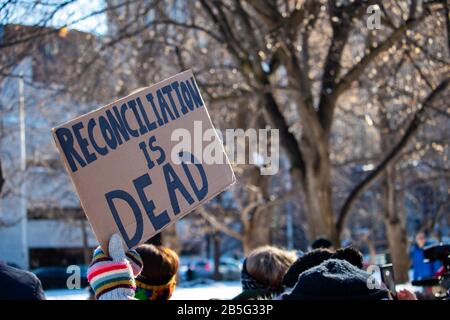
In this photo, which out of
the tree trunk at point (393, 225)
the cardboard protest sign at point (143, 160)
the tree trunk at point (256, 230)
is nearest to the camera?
the cardboard protest sign at point (143, 160)

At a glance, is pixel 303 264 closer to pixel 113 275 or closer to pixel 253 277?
pixel 253 277

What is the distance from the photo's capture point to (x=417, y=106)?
14.3m

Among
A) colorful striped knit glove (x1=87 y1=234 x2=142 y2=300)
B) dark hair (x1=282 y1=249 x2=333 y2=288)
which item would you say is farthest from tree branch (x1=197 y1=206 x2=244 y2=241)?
colorful striped knit glove (x1=87 y1=234 x2=142 y2=300)

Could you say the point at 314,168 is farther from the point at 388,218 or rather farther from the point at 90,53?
the point at 388,218

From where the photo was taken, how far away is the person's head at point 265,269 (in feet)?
14.6

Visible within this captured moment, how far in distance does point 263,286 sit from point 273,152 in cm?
1408

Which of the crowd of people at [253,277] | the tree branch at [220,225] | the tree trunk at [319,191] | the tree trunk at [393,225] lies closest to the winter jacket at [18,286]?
the crowd of people at [253,277]

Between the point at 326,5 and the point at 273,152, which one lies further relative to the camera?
the point at 273,152

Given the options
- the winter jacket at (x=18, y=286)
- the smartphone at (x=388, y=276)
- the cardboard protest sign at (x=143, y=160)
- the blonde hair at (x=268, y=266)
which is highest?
the cardboard protest sign at (x=143, y=160)

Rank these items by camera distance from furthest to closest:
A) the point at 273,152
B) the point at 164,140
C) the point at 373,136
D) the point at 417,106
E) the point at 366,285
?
1. the point at 373,136
2. the point at 273,152
3. the point at 417,106
4. the point at 164,140
5. the point at 366,285

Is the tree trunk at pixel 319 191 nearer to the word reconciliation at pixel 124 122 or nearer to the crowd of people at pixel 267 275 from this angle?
the crowd of people at pixel 267 275

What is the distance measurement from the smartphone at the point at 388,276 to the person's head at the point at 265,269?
0.55 meters

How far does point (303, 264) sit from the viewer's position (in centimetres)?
381
